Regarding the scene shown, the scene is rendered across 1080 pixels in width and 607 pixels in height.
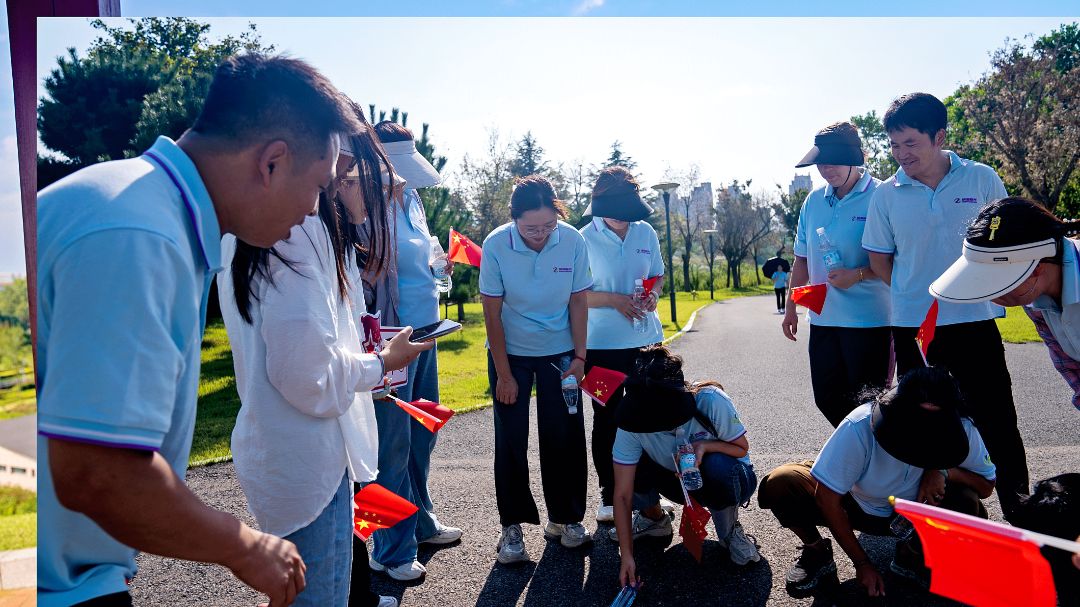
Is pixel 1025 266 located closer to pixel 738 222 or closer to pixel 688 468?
pixel 688 468

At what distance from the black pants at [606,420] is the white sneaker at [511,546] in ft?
1.80

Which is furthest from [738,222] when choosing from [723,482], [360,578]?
[360,578]

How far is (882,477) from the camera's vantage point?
2.74m

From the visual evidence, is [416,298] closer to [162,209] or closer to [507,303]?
[507,303]

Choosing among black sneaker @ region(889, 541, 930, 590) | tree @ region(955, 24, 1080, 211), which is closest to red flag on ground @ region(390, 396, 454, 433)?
black sneaker @ region(889, 541, 930, 590)

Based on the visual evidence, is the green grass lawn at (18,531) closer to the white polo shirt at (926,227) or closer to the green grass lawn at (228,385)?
the white polo shirt at (926,227)

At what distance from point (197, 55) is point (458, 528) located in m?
10.4

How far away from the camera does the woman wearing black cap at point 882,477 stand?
2.53 metres

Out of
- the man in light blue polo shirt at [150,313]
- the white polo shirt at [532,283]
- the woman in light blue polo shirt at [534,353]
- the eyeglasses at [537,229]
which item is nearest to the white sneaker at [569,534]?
the woman in light blue polo shirt at [534,353]

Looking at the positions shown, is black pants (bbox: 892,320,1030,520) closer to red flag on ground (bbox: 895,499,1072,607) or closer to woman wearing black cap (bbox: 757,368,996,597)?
woman wearing black cap (bbox: 757,368,996,597)

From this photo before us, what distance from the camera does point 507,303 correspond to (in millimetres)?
3455

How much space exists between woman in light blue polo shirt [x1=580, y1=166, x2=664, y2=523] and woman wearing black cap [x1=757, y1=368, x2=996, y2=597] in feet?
3.03

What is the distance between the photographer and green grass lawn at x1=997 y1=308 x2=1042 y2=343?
29.9ft

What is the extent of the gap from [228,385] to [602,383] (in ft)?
20.5
